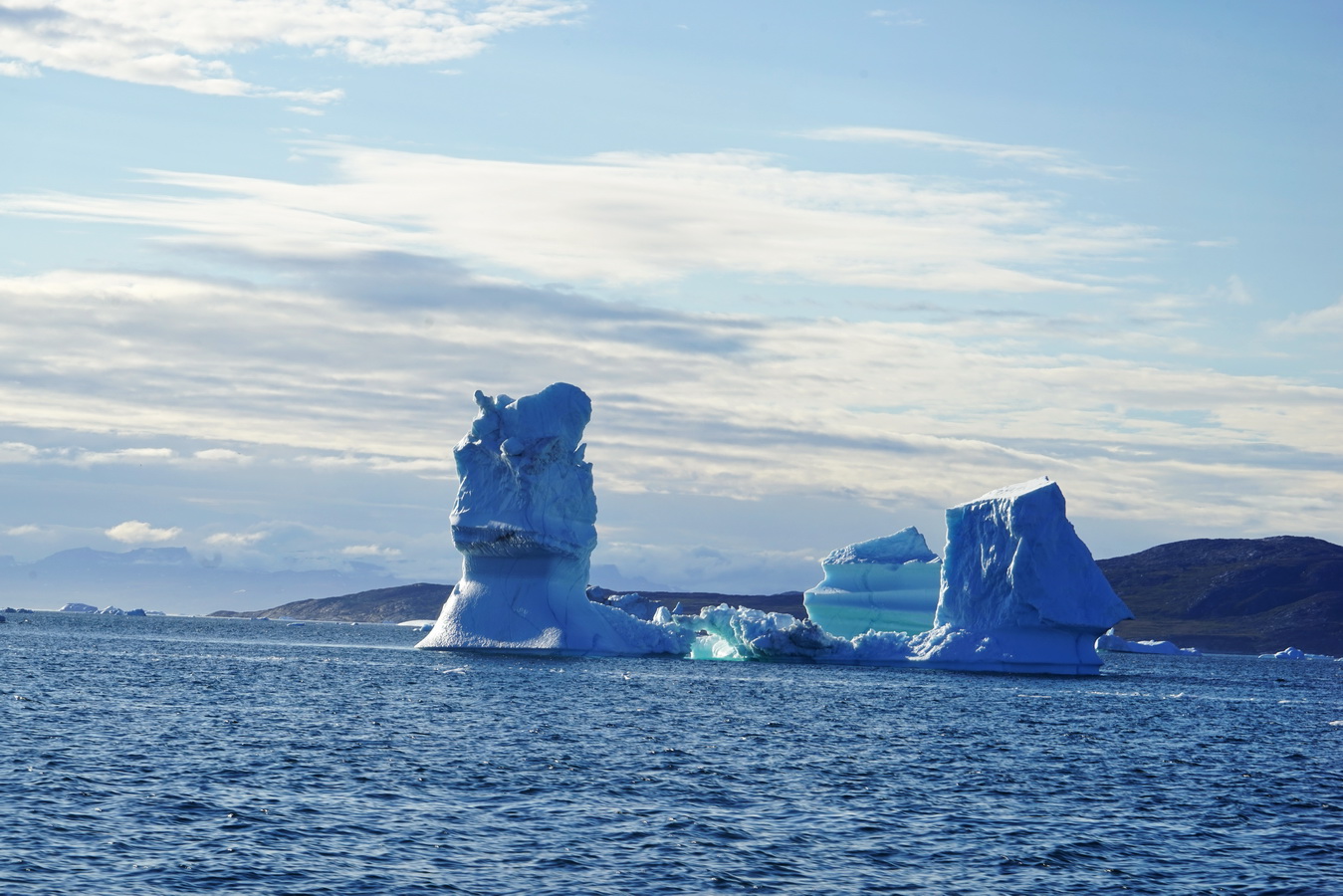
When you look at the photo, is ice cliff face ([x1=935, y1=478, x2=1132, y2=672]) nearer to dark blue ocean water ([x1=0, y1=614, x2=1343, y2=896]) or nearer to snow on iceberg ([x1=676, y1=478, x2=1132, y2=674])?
snow on iceberg ([x1=676, y1=478, x2=1132, y2=674])

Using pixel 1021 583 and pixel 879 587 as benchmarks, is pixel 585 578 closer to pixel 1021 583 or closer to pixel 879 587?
pixel 879 587

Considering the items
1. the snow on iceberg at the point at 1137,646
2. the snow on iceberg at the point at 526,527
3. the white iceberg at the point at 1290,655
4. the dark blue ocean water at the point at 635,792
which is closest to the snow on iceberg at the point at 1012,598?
the dark blue ocean water at the point at 635,792

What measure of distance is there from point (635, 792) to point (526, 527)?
35052 millimetres

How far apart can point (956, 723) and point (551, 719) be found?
11513mm

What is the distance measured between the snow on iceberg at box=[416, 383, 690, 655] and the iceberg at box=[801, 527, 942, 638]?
13.5 metres

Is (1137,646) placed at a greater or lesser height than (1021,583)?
lesser

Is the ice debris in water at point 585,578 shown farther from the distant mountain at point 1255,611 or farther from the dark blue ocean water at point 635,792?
the distant mountain at point 1255,611

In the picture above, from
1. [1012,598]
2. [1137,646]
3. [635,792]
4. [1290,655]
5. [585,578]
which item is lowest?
[1290,655]

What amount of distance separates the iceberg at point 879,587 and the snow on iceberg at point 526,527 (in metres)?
13.5

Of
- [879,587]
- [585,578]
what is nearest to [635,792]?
[585,578]

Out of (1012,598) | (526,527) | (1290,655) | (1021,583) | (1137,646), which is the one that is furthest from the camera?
(1290,655)

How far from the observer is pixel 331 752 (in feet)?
94.0

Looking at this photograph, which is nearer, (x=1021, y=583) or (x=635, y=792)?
(x=635, y=792)

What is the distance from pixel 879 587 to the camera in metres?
70.1
